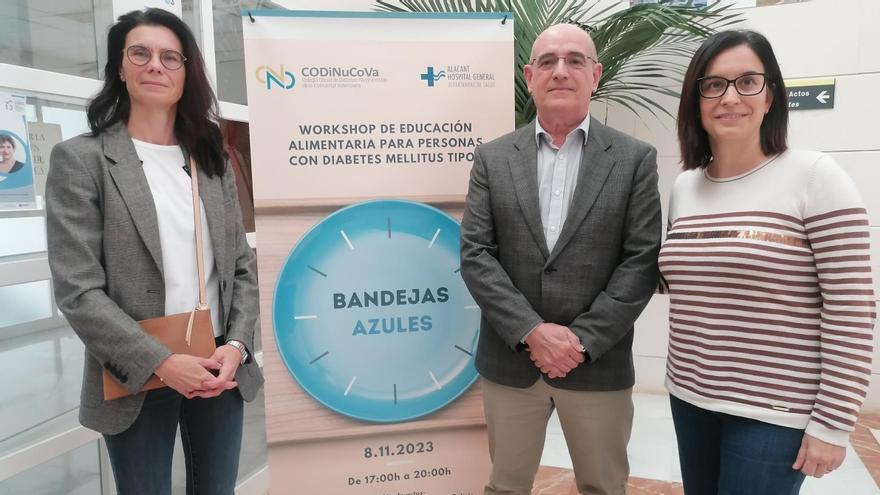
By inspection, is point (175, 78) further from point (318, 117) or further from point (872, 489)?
point (872, 489)

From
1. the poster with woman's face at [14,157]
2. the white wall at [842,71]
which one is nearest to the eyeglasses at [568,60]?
the poster with woman's face at [14,157]

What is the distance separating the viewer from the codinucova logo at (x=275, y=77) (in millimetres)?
1778

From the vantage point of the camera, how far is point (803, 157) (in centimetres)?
120

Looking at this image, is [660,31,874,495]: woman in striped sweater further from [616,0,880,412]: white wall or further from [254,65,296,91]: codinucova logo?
[616,0,880,412]: white wall

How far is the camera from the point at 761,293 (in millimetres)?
1185

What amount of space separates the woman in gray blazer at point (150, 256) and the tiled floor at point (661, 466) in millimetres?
1594

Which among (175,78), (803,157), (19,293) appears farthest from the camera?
(19,293)

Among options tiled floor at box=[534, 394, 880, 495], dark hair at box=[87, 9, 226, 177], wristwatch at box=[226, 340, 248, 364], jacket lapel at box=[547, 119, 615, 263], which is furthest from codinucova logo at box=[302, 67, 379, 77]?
tiled floor at box=[534, 394, 880, 495]

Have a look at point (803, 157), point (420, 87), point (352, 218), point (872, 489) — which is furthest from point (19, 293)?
point (872, 489)

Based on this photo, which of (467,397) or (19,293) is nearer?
(19,293)

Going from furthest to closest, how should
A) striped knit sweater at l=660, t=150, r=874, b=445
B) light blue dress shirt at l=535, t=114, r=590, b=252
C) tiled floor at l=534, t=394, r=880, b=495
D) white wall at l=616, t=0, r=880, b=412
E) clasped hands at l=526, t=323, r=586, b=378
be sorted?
white wall at l=616, t=0, r=880, b=412
tiled floor at l=534, t=394, r=880, b=495
light blue dress shirt at l=535, t=114, r=590, b=252
clasped hands at l=526, t=323, r=586, b=378
striped knit sweater at l=660, t=150, r=874, b=445

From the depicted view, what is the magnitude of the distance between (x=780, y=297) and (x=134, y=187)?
1.39 m

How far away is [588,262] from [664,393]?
2.45 m

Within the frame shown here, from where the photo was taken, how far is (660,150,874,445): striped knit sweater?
→ 1.11m
